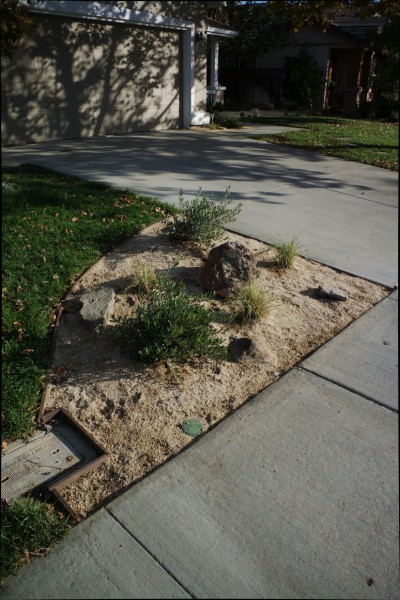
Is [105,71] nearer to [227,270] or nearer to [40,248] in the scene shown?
[40,248]

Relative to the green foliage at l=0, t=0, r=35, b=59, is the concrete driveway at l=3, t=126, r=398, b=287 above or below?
below

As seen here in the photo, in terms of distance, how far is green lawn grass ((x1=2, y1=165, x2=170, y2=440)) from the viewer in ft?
10.6

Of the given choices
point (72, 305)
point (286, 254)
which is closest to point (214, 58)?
point (286, 254)

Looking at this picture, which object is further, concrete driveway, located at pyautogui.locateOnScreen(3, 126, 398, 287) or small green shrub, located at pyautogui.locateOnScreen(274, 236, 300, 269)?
small green shrub, located at pyautogui.locateOnScreen(274, 236, 300, 269)

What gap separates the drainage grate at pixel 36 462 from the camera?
8.43ft

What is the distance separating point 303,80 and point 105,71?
545 inches

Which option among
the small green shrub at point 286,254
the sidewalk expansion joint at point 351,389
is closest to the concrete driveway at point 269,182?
the small green shrub at point 286,254

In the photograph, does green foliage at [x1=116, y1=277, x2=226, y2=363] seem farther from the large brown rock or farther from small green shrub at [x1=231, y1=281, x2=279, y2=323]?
the large brown rock

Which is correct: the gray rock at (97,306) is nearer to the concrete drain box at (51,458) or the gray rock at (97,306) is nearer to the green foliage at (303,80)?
the concrete drain box at (51,458)

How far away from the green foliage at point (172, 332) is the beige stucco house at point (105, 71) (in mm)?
7027

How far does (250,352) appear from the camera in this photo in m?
3.55

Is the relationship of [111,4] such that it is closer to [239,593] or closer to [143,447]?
[143,447]

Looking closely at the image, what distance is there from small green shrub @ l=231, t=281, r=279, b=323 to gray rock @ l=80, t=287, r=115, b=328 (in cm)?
98

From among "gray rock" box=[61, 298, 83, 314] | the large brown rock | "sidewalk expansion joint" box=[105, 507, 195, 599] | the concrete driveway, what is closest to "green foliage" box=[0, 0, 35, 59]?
the concrete driveway
